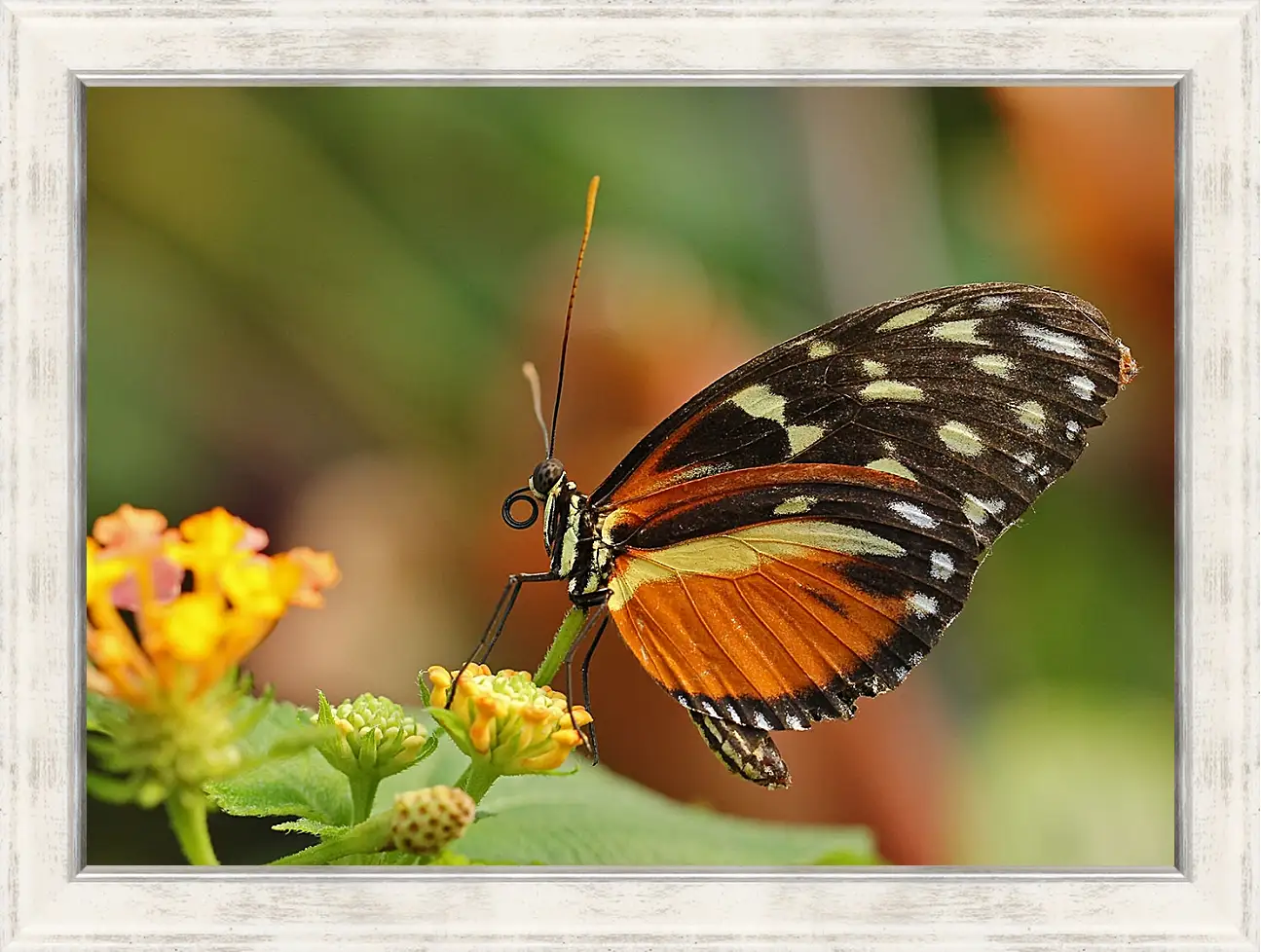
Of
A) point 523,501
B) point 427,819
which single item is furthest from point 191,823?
point 523,501

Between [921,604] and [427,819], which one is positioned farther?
[921,604]

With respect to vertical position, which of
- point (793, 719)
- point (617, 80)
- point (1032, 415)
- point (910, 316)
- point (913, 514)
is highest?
point (617, 80)

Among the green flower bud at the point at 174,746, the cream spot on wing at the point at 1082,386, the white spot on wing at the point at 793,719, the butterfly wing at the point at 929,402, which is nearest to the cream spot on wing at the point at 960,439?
the butterfly wing at the point at 929,402

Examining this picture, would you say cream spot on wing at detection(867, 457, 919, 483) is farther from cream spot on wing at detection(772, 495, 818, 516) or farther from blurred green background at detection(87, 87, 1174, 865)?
blurred green background at detection(87, 87, 1174, 865)

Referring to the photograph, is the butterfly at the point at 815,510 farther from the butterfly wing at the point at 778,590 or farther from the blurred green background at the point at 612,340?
the blurred green background at the point at 612,340

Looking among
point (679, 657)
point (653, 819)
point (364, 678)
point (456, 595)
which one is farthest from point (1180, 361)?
point (364, 678)

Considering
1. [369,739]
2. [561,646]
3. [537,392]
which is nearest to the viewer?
[369,739]

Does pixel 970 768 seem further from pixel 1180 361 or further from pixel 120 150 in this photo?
pixel 120 150

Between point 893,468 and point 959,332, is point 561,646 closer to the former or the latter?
point 893,468

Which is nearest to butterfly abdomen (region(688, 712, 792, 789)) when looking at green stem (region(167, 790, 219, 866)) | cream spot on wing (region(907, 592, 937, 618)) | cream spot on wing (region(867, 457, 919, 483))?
Result: cream spot on wing (region(907, 592, 937, 618))
